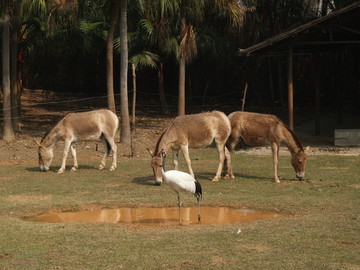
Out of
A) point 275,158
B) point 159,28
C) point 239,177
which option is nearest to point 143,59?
point 159,28

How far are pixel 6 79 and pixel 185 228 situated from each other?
594 inches

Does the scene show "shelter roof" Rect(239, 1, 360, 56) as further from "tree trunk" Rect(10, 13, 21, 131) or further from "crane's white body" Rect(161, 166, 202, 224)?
"crane's white body" Rect(161, 166, 202, 224)

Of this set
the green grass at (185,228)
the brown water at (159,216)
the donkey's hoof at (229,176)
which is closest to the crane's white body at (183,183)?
the brown water at (159,216)

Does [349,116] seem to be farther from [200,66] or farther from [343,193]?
[343,193]

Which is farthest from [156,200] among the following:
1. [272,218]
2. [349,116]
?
[349,116]

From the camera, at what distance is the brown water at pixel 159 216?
12.7m

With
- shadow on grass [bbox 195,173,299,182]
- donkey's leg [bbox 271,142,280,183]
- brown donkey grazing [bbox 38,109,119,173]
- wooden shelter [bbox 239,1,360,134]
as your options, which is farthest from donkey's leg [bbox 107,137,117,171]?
wooden shelter [bbox 239,1,360,134]

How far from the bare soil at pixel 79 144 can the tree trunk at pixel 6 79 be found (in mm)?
398

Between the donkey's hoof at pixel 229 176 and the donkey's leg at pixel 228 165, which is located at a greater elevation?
the donkey's leg at pixel 228 165

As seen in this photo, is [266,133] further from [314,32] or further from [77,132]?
[314,32]

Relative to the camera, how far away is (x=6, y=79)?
25.1 m

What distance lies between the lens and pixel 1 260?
9664mm

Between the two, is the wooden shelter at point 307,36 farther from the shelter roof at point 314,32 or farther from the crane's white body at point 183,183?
the crane's white body at point 183,183

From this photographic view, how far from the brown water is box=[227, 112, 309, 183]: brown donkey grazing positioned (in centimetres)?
408
